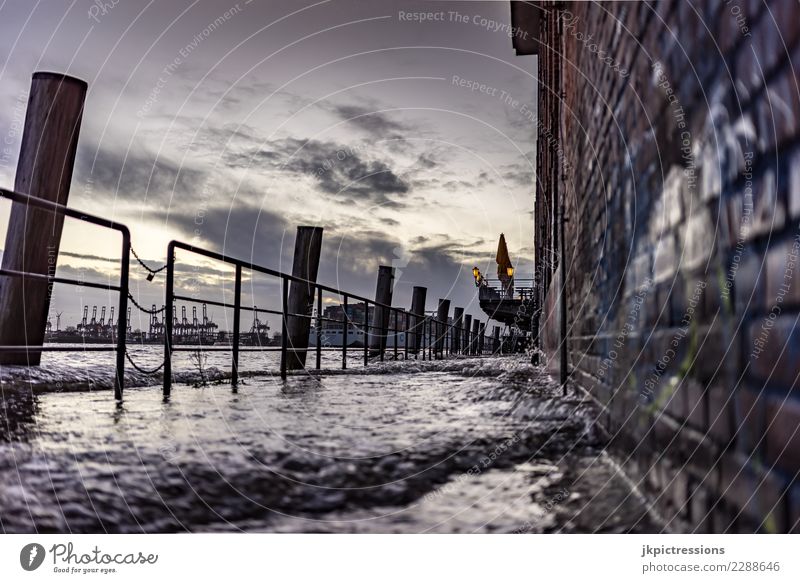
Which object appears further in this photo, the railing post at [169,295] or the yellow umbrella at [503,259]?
the yellow umbrella at [503,259]

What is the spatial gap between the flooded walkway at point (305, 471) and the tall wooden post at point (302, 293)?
8.42ft

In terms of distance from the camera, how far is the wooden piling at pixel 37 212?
2.96 metres

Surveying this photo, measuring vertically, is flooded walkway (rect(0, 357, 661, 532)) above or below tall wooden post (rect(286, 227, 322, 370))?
below

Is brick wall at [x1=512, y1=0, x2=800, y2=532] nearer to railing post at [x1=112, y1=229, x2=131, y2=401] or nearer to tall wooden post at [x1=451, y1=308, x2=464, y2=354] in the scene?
railing post at [x1=112, y1=229, x2=131, y2=401]

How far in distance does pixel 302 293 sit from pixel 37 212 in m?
1.90

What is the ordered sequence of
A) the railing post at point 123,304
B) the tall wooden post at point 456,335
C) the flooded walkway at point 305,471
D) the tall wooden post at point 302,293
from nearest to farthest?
the flooded walkway at point 305,471, the railing post at point 123,304, the tall wooden post at point 302,293, the tall wooden post at point 456,335

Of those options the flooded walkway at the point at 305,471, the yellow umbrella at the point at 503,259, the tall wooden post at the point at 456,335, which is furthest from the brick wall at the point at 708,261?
the tall wooden post at the point at 456,335

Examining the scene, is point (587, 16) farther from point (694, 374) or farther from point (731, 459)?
point (731, 459)

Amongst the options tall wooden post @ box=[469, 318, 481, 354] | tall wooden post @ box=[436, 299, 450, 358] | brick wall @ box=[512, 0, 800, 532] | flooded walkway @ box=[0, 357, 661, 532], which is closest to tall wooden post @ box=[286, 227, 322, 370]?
flooded walkway @ box=[0, 357, 661, 532]

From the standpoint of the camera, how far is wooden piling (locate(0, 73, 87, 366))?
9.71ft

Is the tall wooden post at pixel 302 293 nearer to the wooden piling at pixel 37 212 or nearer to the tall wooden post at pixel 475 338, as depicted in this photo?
the wooden piling at pixel 37 212

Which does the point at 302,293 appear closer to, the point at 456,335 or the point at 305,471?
the point at 305,471

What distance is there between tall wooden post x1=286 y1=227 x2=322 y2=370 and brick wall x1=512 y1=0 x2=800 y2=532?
3353 mm
